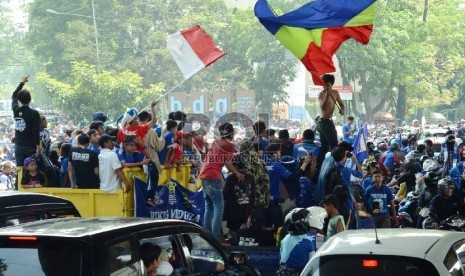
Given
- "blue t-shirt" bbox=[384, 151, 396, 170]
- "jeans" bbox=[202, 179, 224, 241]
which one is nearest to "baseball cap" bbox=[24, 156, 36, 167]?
"jeans" bbox=[202, 179, 224, 241]

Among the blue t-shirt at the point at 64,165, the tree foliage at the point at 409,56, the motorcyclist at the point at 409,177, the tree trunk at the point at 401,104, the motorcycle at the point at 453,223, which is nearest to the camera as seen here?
the motorcycle at the point at 453,223

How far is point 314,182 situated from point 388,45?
148ft

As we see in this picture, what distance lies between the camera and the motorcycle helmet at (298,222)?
10461 millimetres

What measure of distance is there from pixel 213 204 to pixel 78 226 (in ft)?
22.5

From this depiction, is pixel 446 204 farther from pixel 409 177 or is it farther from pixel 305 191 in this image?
pixel 409 177

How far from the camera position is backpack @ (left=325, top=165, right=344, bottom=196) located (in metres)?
13.5

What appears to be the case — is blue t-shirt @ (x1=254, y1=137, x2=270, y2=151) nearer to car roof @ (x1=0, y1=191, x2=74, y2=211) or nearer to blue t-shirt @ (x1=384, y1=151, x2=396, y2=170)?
car roof @ (x1=0, y1=191, x2=74, y2=211)

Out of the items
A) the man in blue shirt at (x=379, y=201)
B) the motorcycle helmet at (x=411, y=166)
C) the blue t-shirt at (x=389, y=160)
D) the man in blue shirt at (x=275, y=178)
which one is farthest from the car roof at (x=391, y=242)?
the blue t-shirt at (x=389, y=160)

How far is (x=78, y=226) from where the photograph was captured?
293 inches

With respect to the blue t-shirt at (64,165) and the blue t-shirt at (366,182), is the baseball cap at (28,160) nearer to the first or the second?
the blue t-shirt at (64,165)

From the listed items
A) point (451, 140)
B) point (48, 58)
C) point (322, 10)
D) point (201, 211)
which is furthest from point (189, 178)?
point (48, 58)

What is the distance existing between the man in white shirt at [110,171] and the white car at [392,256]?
648 cm

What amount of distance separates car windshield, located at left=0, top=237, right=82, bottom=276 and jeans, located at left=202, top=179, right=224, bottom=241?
282 inches

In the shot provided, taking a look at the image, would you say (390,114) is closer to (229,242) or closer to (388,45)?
(388,45)
